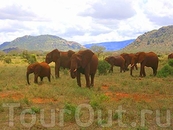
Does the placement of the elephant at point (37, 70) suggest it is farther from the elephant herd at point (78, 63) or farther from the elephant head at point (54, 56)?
the elephant head at point (54, 56)

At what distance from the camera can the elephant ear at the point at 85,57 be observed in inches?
608

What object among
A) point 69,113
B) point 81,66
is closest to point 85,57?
point 81,66

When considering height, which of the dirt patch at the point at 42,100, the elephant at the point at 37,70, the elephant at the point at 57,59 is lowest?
the dirt patch at the point at 42,100

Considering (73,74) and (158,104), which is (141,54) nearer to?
(73,74)

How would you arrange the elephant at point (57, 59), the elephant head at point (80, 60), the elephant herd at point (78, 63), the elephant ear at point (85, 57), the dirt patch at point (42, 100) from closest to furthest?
the dirt patch at point (42, 100) < the elephant head at point (80, 60) < the elephant herd at point (78, 63) < the elephant ear at point (85, 57) < the elephant at point (57, 59)

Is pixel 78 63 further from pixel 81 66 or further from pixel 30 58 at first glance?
pixel 30 58

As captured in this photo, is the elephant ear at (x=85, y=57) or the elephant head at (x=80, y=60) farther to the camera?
the elephant ear at (x=85, y=57)

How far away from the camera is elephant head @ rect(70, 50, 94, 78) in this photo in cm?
1500

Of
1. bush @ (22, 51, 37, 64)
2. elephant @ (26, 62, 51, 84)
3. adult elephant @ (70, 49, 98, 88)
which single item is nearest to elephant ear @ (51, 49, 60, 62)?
elephant @ (26, 62, 51, 84)

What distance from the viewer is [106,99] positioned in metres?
12.0

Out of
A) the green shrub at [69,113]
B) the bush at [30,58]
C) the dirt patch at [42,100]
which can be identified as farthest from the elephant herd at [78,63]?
the bush at [30,58]

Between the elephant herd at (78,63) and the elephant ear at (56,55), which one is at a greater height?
the elephant ear at (56,55)

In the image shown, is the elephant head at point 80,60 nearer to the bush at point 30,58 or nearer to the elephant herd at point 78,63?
the elephant herd at point 78,63

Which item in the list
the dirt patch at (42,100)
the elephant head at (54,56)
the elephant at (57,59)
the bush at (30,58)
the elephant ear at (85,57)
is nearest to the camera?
the dirt patch at (42,100)
